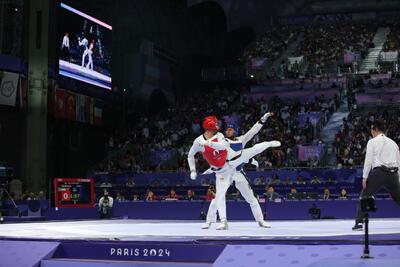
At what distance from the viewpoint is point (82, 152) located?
3462 cm

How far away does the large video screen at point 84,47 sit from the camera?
30.9 m

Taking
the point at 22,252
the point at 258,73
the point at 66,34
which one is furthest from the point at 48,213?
the point at 258,73

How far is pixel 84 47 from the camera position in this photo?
32.8 metres

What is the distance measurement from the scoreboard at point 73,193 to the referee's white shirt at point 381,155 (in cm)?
1500

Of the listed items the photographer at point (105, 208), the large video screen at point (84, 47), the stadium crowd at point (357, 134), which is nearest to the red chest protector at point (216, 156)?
the photographer at point (105, 208)

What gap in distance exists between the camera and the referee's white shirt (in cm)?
981

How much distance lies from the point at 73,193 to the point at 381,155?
15684 mm

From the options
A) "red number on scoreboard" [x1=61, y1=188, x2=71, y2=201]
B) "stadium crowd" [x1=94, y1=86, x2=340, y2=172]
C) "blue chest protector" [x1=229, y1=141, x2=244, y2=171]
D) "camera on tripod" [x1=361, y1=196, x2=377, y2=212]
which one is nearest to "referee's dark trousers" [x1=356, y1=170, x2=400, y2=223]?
"blue chest protector" [x1=229, y1=141, x2=244, y2=171]

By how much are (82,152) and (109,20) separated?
8420mm

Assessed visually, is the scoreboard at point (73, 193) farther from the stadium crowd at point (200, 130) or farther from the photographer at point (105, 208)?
the stadium crowd at point (200, 130)

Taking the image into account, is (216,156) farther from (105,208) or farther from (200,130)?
(200,130)

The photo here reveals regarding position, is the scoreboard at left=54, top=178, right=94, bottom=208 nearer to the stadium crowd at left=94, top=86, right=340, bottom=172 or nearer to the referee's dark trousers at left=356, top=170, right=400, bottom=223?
the stadium crowd at left=94, top=86, right=340, bottom=172

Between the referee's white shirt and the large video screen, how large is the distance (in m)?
23.2

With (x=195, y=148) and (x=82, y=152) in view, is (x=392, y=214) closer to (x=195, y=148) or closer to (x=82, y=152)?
(x=195, y=148)
